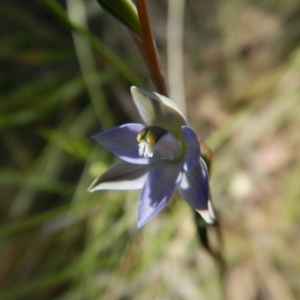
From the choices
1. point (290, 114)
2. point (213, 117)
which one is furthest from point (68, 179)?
point (290, 114)

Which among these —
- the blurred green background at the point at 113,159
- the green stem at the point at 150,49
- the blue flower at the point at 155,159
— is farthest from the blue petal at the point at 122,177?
the blurred green background at the point at 113,159

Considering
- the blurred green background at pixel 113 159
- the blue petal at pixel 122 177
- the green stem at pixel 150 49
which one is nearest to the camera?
the green stem at pixel 150 49

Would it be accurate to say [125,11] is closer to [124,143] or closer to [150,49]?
[150,49]

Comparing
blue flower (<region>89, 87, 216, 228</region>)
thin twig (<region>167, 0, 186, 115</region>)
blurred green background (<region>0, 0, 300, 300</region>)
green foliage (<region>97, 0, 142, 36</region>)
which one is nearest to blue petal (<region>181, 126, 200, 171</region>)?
blue flower (<region>89, 87, 216, 228</region>)

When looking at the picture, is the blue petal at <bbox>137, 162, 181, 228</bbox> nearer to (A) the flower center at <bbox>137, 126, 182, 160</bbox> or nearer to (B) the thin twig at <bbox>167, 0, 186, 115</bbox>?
(A) the flower center at <bbox>137, 126, 182, 160</bbox>

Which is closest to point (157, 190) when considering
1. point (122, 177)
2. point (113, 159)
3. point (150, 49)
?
point (122, 177)

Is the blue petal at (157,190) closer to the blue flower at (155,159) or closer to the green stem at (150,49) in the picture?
the blue flower at (155,159)
